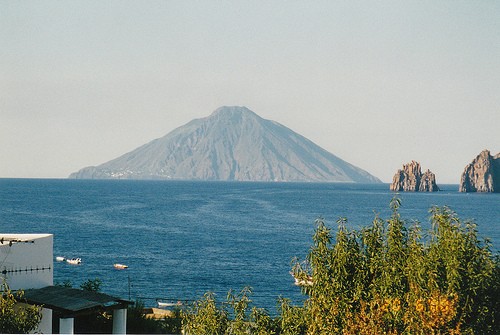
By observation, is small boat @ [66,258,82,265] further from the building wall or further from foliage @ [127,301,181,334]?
the building wall

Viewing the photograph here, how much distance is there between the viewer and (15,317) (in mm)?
20312

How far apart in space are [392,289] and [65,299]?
11429mm

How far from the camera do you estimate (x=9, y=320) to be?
20.1 metres

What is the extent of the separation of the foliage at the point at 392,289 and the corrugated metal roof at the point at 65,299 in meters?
4.13

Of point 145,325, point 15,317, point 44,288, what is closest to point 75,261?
point 145,325

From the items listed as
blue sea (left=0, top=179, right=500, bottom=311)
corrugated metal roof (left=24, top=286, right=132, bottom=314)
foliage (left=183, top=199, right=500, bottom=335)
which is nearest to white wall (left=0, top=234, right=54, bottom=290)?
corrugated metal roof (left=24, top=286, right=132, bottom=314)

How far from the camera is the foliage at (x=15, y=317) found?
19969 millimetres

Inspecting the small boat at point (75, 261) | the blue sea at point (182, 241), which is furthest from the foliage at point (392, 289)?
the small boat at point (75, 261)

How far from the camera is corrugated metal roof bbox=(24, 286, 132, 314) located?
895 inches

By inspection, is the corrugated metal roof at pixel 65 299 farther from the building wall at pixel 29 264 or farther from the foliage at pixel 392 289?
the foliage at pixel 392 289

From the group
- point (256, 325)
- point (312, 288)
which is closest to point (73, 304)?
point (256, 325)

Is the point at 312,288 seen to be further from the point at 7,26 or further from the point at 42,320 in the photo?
the point at 7,26

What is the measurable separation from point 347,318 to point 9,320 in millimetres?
10088

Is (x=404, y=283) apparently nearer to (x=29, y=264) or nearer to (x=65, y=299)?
(x=65, y=299)
